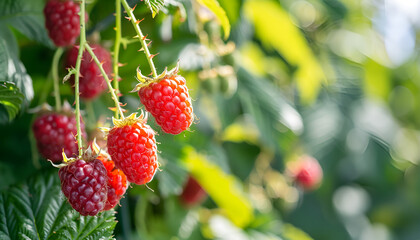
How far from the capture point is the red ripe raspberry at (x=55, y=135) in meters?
0.93

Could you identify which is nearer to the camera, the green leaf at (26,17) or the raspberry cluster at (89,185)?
the raspberry cluster at (89,185)

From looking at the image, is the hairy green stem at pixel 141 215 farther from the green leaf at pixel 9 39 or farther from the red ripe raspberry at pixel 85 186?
the red ripe raspberry at pixel 85 186

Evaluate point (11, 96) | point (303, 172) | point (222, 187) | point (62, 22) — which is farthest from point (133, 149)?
point (303, 172)

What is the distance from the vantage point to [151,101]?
78 centimetres

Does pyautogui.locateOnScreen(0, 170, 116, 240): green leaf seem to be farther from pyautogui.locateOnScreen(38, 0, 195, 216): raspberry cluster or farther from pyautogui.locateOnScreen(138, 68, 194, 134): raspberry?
pyautogui.locateOnScreen(138, 68, 194, 134): raspberry

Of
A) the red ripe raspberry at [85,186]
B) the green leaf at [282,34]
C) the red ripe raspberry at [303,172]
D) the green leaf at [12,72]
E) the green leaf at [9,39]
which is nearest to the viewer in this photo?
the red ripe raspberry at [85,186]

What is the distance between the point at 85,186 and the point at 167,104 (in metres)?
0.18

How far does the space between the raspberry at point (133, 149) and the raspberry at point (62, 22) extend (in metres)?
0.27

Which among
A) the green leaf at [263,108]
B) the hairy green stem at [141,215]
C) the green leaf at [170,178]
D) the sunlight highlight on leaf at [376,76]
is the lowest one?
the sunlight highlight on leaf at [376,76]

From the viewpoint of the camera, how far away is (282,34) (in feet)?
6.24

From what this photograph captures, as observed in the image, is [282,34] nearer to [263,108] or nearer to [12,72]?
[263,108]

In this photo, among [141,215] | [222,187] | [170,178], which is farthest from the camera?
[222,187]

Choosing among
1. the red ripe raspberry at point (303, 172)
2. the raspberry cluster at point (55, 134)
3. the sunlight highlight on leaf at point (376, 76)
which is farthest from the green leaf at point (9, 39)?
the sunlight highlight on leaf at point (376, 76)

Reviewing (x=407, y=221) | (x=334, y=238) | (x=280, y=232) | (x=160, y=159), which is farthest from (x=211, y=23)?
(x=407, y=221)
